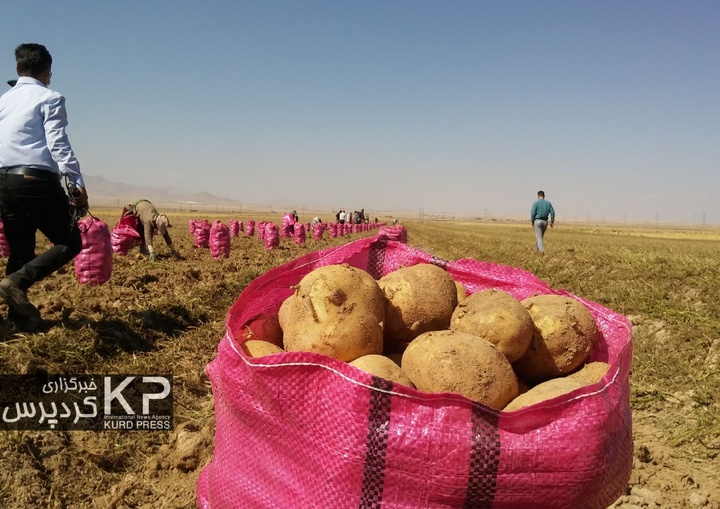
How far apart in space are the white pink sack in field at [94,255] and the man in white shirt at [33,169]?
2087 millimetres

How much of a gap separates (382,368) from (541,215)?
13.9 metres

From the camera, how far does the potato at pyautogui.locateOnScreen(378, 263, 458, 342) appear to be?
7.98 ft

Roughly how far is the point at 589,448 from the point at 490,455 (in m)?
→ 0.36

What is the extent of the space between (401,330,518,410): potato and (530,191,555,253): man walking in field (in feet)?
43.3

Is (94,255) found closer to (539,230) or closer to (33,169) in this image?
(33,169)

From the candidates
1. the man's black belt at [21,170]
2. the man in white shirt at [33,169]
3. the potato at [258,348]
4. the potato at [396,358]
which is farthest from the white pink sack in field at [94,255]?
the potato at [396,358]

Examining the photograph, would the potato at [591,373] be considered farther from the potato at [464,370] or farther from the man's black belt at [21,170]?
the man's black belt at [21,170]

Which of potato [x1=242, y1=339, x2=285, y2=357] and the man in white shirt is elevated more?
the man in white shirt

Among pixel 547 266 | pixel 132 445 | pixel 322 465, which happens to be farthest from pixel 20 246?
pixel 547 266

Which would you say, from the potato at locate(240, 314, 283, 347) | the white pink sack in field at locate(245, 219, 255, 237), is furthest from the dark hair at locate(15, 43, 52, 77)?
the white pink sack in field at locate(245, 219, 255, 237)

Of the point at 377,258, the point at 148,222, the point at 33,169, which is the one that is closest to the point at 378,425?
the point at 377,258

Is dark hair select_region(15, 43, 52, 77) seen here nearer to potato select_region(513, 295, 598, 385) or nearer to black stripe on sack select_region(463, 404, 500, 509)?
potato select_region(513, 295, 598, 385)

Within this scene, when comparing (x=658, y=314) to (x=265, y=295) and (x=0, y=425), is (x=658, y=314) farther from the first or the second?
(x=0, y=425)

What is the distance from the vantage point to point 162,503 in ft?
8.19
